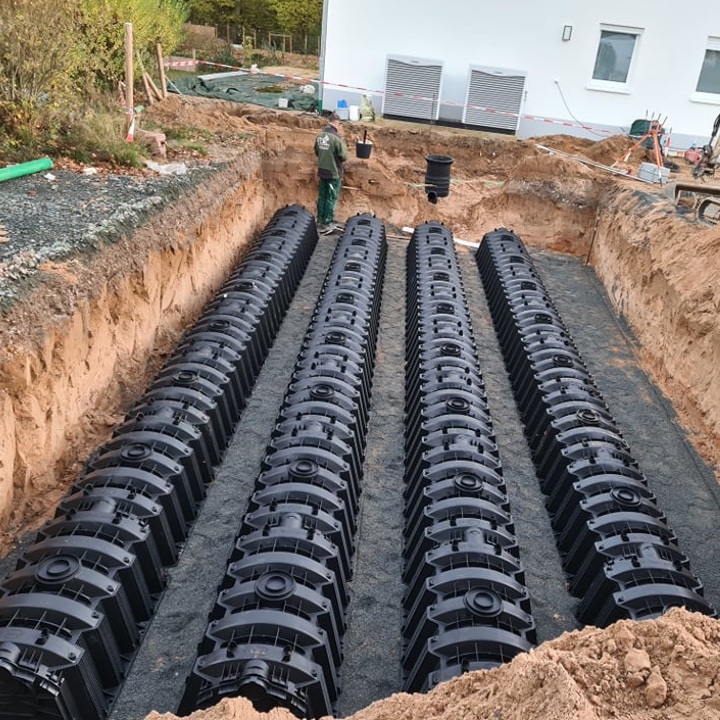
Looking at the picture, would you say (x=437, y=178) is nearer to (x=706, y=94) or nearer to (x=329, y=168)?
(x=329, y=168)

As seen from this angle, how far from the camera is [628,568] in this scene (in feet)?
19.5

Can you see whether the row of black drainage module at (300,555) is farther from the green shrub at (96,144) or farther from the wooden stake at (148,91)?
the wooden stake at (148,91)

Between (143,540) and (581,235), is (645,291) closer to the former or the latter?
(581,235)

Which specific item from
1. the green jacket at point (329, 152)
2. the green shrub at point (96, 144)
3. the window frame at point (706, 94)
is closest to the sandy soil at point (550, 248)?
the green jacket at point (329, 152)

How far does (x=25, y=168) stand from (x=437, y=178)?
1002 cm

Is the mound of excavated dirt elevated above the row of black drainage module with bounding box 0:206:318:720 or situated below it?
above

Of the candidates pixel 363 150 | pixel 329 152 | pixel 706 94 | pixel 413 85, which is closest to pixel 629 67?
pixel 706 94

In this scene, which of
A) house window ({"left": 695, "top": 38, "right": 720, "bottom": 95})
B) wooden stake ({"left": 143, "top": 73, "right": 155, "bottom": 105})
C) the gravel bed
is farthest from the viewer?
house window ({"left": 695, "top": 38, "right": 720, "bottom": 95})

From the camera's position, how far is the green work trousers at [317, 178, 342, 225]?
49.7ft

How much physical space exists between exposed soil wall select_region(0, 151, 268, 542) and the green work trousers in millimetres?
4186

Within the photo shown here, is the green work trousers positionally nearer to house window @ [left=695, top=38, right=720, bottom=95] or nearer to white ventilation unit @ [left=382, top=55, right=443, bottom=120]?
white ventilation unit @ [left=382, top=55, right=443, bottom=120]

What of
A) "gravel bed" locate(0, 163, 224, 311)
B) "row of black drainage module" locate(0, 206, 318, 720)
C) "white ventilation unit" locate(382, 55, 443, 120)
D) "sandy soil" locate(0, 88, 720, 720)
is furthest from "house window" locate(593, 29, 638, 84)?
"row of black drainage module" locate(0, 206, 318, 720)

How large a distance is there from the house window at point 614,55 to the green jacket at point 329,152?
11.0 m

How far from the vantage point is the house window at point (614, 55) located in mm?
20625
